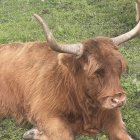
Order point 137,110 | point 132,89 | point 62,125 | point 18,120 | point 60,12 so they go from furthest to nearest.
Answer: point 60,12, point 132,89, point 137,110, point 18,120, point 62,125

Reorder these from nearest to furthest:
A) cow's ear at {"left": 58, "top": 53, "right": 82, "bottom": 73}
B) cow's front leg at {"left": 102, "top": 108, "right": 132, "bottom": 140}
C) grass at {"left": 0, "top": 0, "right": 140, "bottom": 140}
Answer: cow's ear at {"left": 58, "top": 53, "right": 82, "bottom": 73}, cow's front leg at {"left": 102, "top": 108, "right": 132, "bottom": 140}, grass at {"left": 0, "top": 0, "right": 140, "bottom": 140}

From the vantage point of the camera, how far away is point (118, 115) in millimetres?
6934

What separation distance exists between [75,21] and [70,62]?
6808 millimetres

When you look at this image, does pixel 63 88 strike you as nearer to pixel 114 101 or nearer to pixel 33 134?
pixel 33 134

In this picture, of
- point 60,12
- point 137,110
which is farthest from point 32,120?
point 60,12

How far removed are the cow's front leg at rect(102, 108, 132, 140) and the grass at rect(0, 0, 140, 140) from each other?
1.91m

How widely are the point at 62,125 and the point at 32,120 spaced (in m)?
0.50

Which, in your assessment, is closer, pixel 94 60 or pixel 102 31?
pixel 94 60

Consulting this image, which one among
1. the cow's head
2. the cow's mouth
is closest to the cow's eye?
the cow's head

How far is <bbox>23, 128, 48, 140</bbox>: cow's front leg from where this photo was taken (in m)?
6.93

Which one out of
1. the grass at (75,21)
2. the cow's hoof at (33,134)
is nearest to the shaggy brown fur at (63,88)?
the cow's hoof at (33,134)

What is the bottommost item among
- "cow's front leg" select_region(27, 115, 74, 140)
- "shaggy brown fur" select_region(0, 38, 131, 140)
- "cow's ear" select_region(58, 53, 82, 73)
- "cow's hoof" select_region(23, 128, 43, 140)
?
"cow's hoof" select_region(23, 128, 43, 140)

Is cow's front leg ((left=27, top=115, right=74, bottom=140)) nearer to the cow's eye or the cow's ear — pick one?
the cow's ear

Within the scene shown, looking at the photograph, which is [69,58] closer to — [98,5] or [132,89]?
[132,89]
